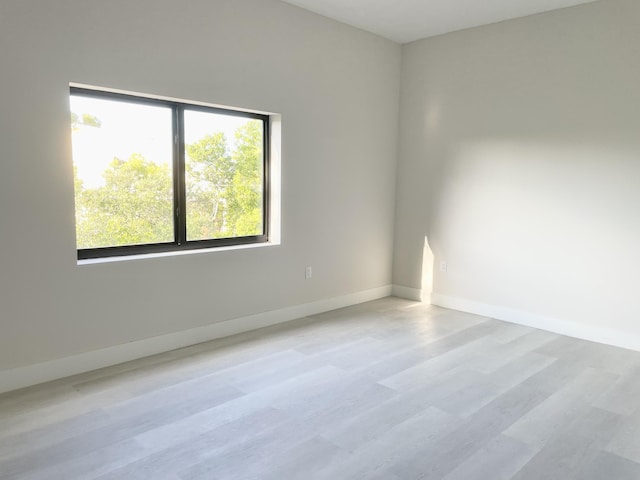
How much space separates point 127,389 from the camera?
2.92 m

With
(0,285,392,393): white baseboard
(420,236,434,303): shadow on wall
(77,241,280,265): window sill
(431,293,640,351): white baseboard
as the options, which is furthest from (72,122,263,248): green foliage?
(431,293,640,351): white baseboard

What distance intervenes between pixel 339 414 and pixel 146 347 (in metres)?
1.59

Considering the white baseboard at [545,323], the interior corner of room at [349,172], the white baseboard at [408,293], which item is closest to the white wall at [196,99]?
the interior corner of room at [349,172]

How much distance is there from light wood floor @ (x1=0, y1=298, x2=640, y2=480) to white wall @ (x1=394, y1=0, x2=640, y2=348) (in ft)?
2.13

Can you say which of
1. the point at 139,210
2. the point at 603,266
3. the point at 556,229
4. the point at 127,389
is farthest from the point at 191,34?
the point at 603,266

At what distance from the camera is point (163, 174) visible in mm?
3566

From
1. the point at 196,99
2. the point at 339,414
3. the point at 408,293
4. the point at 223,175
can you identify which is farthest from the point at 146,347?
the point at 408,293

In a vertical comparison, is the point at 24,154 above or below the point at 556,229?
above

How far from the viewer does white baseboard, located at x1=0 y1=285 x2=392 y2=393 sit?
2922mm

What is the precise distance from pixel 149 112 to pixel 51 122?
0.74 meters

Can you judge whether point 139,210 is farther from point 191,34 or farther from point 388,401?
point 388,401

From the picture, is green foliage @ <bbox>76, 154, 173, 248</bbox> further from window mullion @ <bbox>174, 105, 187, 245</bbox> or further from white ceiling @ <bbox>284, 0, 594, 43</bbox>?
white ceiling @ <bbox>284, 0, 594, 43</bbox>

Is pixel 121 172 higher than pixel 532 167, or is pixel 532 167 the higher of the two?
pixel 532 167

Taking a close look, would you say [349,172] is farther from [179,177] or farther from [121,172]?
[121,172]
